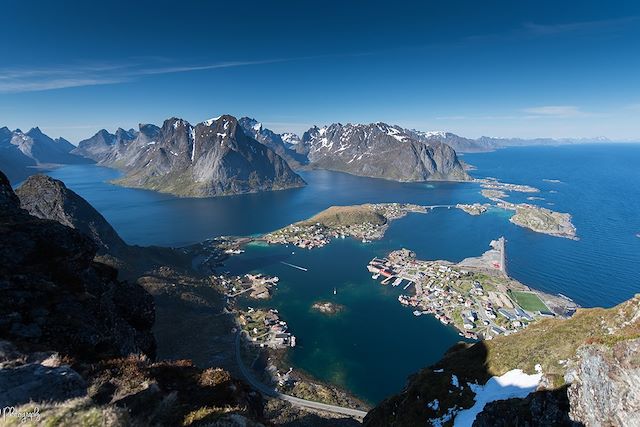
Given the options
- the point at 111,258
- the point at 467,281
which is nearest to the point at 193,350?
the point at 111,258

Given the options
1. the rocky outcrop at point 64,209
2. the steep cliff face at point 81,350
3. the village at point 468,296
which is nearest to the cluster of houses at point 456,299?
the village at point 468,296

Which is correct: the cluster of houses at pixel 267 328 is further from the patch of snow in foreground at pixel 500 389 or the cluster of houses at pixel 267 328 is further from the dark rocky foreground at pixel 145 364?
the patch of snow in foreground at pixel 500 389

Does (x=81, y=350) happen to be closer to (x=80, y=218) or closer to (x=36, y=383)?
(x=36, y=383)

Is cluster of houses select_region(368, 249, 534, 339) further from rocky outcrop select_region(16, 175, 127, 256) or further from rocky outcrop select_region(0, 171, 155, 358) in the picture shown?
rocky outcrop select_region(16, 175, 127, 256)

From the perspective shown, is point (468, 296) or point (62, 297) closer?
point (62, 297)

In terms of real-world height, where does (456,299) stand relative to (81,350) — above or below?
below

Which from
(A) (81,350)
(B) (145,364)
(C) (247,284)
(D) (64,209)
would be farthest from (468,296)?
(D) (64,209)

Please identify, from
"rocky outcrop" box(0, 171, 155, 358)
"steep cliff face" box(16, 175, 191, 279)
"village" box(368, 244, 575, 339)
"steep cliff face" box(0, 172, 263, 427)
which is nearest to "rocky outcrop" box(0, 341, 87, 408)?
"steep cliff face" box(0, 172, 263, 427)
